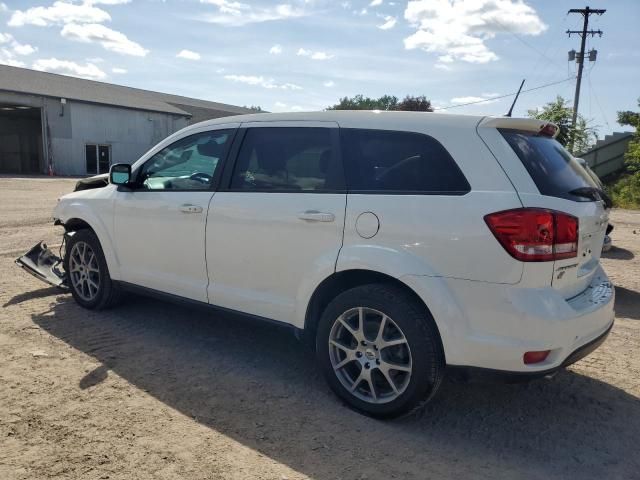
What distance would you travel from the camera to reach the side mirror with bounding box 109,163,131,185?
15.4 feet

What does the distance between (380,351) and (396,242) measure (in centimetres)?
69

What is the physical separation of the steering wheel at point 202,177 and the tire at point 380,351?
4.92ft

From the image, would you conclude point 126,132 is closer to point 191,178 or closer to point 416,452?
point 191,178

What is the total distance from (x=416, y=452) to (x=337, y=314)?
3.05 feet

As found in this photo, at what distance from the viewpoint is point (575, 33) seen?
1411 inches

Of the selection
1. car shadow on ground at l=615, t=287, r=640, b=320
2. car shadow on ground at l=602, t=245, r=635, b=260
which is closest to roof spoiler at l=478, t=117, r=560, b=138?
car shadow on ground at l=615, t=287, r=640, b=320

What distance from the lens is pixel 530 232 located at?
276 cm

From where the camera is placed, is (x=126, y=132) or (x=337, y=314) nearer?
(x=337, y=314)

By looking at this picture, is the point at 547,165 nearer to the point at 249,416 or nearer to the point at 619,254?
the point at 249,416

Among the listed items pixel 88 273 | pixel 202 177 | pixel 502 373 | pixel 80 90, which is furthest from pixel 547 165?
pixel 80 90

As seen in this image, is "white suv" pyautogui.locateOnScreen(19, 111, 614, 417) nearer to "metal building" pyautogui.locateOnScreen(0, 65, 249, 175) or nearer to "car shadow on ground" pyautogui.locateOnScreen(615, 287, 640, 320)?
"car shadow on ground" pyautogui.locateOnScreen(615, 287, 640, 320)

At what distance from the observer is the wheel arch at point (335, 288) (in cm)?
321

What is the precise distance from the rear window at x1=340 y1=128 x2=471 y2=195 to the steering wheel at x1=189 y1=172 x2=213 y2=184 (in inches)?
47.5

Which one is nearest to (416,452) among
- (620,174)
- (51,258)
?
(51,258)
